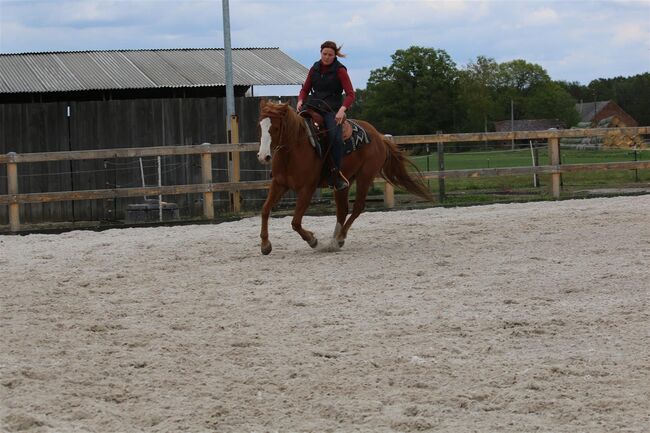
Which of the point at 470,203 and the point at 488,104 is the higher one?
the point at 488,104

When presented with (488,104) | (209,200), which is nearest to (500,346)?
(209,200)

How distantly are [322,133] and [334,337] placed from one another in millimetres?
4248

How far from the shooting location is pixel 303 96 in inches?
401

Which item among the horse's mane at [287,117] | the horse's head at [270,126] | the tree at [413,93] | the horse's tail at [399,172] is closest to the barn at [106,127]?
the horse's tail at [399,172]

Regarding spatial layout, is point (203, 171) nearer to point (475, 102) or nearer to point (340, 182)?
point (340, 182)

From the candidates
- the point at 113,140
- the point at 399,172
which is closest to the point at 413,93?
the point at 113,140

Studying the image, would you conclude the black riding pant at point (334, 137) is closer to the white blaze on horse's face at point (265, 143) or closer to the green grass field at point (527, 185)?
the white blaze on horse's face at point (265, 143)

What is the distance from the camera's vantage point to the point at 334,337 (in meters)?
6.01

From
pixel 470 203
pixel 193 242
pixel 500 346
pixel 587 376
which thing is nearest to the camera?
pixel 587 376

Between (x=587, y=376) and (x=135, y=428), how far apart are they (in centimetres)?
230

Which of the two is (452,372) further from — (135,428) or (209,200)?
(209,200)

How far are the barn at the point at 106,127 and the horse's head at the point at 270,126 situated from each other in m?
8.68

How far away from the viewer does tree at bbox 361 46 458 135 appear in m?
75.6

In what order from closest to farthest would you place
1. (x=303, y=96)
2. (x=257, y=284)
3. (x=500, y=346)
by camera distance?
(x=500, y=346)
(x=257, y=284)
(x=303, y=96)
